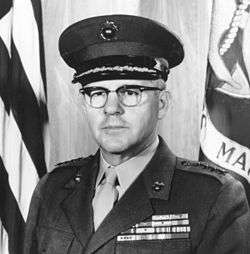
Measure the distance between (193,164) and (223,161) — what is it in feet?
0.53

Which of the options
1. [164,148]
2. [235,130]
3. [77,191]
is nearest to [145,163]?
[164,148]

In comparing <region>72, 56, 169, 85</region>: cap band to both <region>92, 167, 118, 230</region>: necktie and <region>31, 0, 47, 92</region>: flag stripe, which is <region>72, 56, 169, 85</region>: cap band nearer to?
<region>92, 167, 118, 230</region>: necktie

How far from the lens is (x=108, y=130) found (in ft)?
4.06

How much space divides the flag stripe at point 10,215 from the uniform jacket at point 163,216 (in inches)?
8.5

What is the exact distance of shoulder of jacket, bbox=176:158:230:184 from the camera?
4.24 feet

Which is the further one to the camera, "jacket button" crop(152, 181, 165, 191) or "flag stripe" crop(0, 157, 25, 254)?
"flag stripe" crop(0, 157, 25, 254)

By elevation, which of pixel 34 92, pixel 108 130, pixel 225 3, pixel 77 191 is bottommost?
pixel 77 191

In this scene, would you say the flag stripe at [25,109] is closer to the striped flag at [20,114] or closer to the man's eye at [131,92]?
the striped flag at [20,114]

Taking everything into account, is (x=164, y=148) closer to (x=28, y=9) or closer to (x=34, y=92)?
(x=34, y=92)

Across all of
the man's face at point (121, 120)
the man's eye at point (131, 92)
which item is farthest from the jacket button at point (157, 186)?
the man's eye at point (131, 92)

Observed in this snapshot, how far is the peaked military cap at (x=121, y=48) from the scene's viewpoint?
4.14 feet

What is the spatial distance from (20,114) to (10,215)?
0.29 m

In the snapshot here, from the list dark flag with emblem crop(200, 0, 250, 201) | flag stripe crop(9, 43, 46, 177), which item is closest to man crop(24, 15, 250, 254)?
dark flag with emblem crop(200, 0, 250, 201)

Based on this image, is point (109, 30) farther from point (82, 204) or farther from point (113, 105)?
point (82, 204)
